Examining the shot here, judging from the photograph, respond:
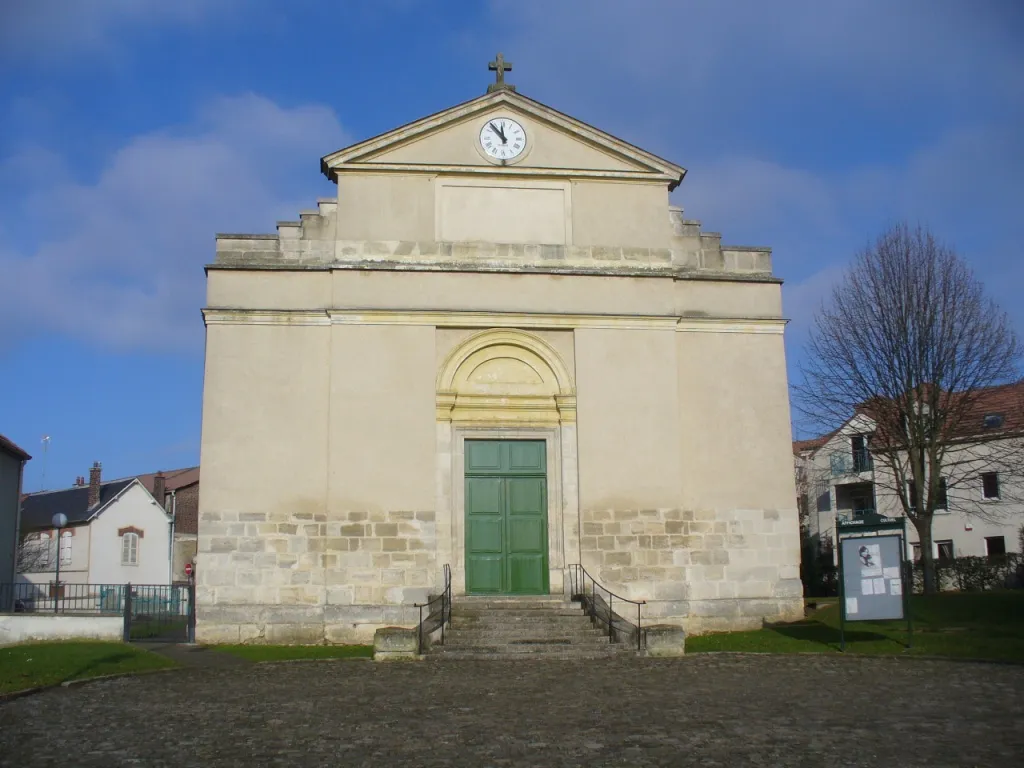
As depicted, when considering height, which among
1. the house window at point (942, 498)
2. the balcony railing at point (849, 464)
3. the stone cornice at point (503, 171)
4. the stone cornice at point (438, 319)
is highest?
the stone cornice at point (503, 171)

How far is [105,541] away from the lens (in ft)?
158

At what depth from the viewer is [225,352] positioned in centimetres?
1928

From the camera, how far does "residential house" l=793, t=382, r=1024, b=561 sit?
93.9 feet

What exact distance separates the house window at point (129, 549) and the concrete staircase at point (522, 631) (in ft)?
115

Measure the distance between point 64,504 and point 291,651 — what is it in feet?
131

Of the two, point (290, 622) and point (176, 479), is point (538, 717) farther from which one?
point (176, 479)

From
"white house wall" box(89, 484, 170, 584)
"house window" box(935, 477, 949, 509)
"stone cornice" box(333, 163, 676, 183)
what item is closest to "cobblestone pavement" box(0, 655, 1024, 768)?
"stone cornice" box(333, 163, 676, 183)

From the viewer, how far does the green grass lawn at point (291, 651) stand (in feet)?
53.1

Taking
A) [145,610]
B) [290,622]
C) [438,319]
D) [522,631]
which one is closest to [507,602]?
[522,631]

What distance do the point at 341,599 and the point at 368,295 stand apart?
5.68 meters

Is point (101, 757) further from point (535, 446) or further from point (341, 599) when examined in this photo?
point (535, 446)

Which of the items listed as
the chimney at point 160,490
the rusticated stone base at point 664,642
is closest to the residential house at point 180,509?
the chimney at point 160,490

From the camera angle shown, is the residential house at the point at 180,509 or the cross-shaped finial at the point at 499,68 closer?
the cross-shaped finial at the point at 499,68

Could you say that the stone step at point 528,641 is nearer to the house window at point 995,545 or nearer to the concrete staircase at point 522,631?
the concrete staircase at point 522,631
